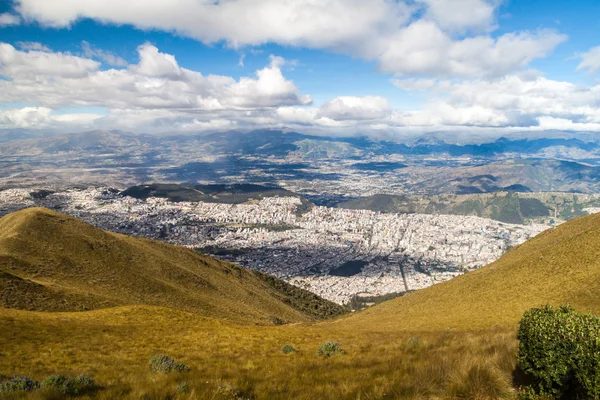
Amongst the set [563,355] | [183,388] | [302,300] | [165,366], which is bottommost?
[302,300]

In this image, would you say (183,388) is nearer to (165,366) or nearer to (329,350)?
(165,366)

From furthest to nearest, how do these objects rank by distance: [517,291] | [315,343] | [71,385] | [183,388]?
[517,291] < [315,343] < [71,385] < [183,388]

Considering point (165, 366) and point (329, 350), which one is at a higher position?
point (165, 366)

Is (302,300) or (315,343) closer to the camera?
(315,343)

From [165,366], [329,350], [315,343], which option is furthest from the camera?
[315,343]

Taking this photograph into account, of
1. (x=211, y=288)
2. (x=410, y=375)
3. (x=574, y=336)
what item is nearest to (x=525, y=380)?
(x=574, y=336)

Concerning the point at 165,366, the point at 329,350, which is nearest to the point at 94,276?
the point at 165,366

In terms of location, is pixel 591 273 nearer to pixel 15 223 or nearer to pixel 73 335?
pixel 73 335
